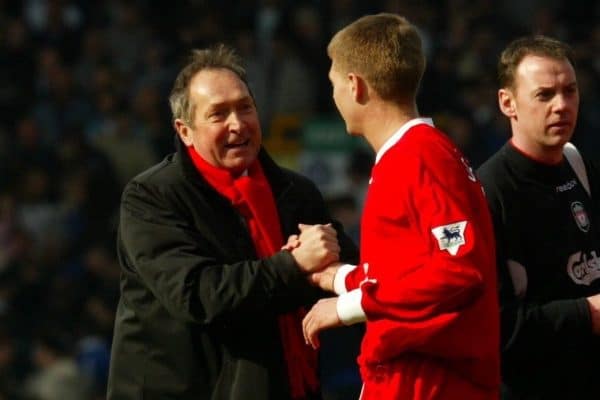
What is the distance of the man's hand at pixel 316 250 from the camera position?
4969 millimetres

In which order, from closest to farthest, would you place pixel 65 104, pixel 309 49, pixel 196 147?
pixel 196 147 → pixel 309 49 → pixel 65 104

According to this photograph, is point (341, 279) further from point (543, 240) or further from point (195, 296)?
point (543, 240)

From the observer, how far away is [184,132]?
211 inches

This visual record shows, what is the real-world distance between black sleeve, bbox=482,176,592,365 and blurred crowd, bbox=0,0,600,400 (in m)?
5.82

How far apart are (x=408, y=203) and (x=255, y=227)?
88 cm

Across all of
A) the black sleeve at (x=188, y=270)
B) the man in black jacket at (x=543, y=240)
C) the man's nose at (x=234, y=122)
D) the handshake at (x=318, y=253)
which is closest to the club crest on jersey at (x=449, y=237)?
the handshake at (x=318, y=253)

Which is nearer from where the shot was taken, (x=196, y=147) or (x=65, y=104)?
(x=196, y=147)

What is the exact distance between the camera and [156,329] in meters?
5.24

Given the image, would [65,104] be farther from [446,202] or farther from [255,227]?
[446,202]

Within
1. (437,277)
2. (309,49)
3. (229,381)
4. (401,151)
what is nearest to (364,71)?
(401,151)

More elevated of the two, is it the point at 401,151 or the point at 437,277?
the point at 401,151

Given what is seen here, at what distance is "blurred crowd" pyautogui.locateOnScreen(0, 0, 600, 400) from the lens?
462 inches

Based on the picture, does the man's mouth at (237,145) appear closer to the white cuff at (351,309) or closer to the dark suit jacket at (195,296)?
the dark suit jacket at (195,296)

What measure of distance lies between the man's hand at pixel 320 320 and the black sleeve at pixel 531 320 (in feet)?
2.41
